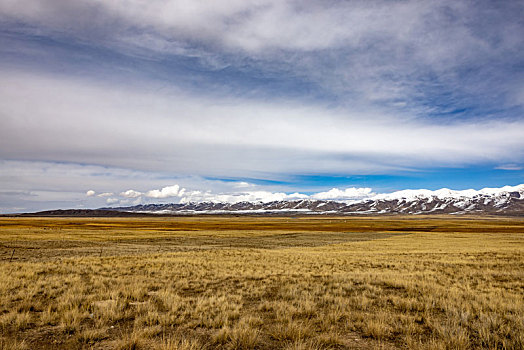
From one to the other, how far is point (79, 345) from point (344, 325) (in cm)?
668

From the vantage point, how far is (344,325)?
872cm

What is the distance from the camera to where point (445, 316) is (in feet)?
31.3

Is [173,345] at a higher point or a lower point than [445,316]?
higher

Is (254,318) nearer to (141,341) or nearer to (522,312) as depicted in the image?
(141,341)

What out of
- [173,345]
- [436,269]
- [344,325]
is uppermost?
[173,345]

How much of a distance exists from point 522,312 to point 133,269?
18.9 m

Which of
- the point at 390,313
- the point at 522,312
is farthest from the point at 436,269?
the point at 390,313

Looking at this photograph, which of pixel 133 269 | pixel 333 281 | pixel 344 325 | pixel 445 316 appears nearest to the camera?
pixel 344 325

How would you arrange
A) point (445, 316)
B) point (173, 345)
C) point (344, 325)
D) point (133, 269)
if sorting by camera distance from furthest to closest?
point (133, 269) < point (445, 316) < point (344, 325) < point (173, 345)

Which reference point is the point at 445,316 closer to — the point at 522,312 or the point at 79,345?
the point at 522,312

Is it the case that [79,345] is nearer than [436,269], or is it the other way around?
[79,345]

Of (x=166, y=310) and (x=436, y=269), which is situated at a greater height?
(x=166, y=310)

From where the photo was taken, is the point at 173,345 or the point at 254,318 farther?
the point at 254,318

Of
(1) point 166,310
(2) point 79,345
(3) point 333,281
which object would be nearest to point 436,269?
(3) point 333,281
